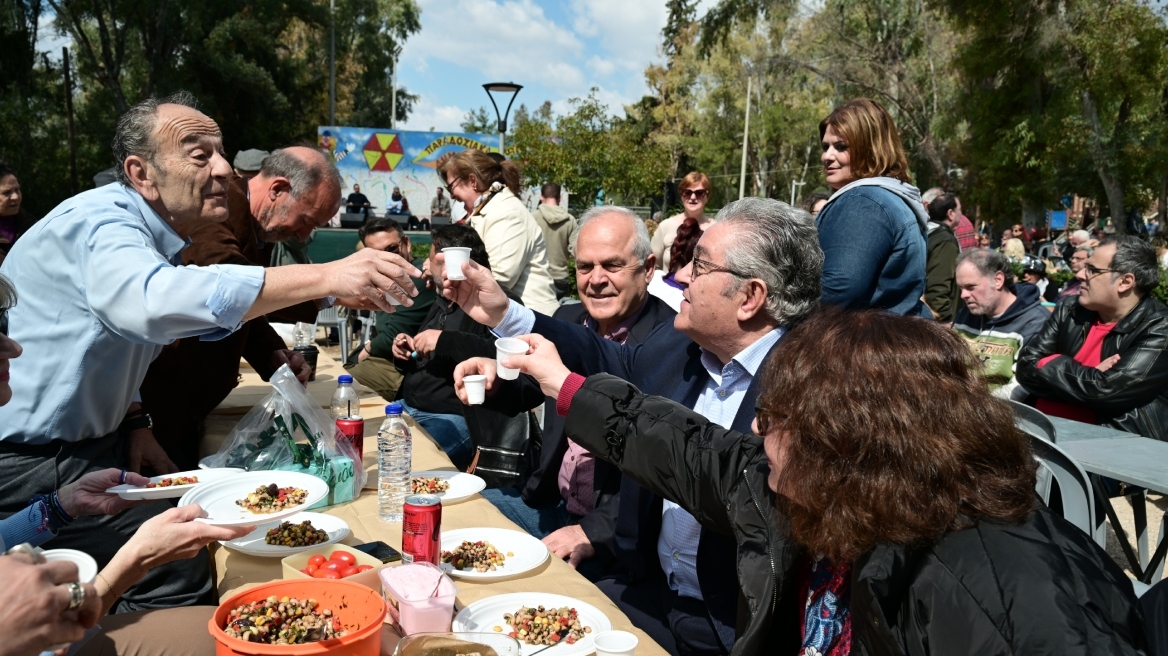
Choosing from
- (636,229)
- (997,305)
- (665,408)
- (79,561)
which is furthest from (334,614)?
(997,305)

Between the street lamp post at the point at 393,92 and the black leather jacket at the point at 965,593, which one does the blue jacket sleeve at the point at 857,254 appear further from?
the street lamp post at the point at 393,92

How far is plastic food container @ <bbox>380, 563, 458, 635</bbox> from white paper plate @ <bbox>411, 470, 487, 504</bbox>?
37.8 inches

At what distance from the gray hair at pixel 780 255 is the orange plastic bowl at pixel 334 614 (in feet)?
4.93

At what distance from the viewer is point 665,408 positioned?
219 cm

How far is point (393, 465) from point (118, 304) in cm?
98

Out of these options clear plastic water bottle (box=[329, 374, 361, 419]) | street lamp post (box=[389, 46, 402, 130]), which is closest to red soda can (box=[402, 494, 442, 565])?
clear plastic water bottle (box=[329, 374, 361, 419])

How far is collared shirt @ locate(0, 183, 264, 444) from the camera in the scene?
2115 millimetres

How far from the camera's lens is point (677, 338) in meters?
2.96

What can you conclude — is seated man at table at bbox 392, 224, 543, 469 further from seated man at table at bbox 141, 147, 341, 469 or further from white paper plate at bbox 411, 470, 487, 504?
white paper plate at bbox 411, 470, 487, 504

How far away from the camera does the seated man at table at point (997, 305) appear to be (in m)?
5.39

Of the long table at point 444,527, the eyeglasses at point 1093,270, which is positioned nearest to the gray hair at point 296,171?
the long table at point 444,527

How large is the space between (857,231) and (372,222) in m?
3.96

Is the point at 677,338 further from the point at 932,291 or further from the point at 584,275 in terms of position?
the point at 932,291

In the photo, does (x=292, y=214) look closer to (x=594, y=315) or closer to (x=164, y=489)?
(x=594, y=315)
